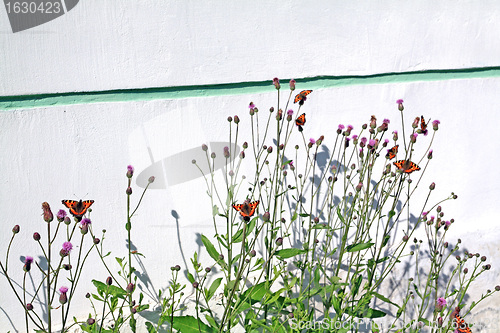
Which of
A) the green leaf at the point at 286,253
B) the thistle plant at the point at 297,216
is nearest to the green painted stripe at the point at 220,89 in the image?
the thistle plant at the point at 297,216

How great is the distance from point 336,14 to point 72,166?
164 cm

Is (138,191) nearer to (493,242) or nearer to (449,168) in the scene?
(449,168)

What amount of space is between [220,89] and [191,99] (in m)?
0.17

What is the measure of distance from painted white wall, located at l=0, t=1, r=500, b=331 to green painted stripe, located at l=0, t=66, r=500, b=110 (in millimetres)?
32

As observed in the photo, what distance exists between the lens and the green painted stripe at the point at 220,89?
78.9 inches

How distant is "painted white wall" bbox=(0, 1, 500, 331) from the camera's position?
6.59 feet

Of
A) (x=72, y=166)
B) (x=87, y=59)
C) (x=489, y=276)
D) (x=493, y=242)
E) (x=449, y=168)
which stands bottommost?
(x=489, y=276)

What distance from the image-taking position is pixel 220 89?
90.2 inches

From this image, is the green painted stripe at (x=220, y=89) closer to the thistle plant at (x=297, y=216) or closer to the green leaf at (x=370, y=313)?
the thistle plant at (x=297, y=216)

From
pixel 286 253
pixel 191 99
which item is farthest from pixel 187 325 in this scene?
pixel 191 99

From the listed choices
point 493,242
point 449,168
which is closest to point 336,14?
point 449,168

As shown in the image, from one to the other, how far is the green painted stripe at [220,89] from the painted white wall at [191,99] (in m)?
0.03

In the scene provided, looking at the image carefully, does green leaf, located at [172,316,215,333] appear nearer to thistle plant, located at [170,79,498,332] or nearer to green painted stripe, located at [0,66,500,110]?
thistle plant, located at [170,79,498,332]

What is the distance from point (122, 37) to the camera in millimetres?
2080
